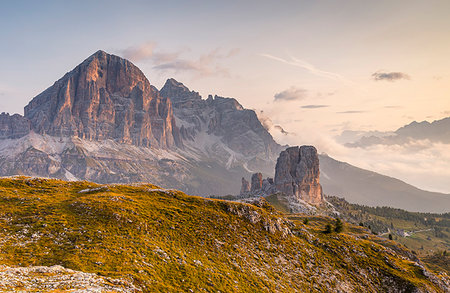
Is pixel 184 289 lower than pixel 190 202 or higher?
lower

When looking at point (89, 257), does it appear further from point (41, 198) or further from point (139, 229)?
point (41, 198)

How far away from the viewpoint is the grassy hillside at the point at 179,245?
44156 millimetres

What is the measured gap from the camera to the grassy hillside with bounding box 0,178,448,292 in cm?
4416

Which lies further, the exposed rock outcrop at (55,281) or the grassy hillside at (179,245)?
the grassy hillside at (179,245)

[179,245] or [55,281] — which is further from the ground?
[55,281]

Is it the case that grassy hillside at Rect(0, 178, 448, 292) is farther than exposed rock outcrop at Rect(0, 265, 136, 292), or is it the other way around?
grassy hillside at Rect(0, 178, 448, 292)

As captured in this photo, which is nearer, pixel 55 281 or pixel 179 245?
pixel 55 281

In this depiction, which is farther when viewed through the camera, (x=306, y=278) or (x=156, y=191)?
(x=156, y=191)

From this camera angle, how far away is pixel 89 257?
43031 millimetres

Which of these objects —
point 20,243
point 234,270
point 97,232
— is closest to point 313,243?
point 234,270

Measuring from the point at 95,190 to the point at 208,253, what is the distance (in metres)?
45.2

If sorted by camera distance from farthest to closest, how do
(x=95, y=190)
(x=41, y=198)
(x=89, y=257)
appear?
(x=95, y=190) < (x=41, y=198) < (x=89, y=257)

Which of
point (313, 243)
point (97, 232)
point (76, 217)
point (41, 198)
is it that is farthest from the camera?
point (313, 243)

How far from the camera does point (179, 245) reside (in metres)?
58.6
